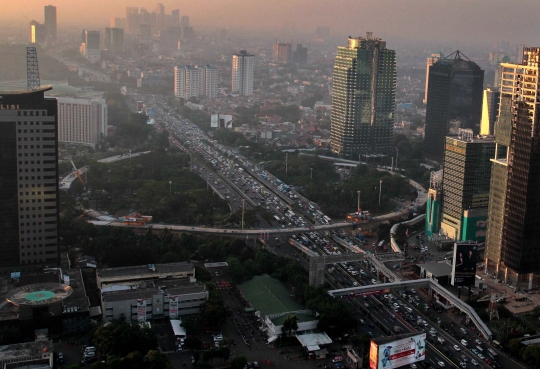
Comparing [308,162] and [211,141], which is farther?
[211,141]

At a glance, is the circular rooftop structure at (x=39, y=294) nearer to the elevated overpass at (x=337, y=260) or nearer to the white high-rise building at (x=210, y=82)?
the elevated overpass at (x=337, y=260)

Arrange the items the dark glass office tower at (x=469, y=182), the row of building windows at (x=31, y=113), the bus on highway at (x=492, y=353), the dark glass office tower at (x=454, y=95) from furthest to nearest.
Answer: the dark glass office tower at (x=454, y=95), the dark glass office tower at (x=469, y=182), the row of building windows at (x=31, y=113), the bus on highway at (x=492, y=353)

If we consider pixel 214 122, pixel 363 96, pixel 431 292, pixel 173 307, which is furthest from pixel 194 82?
pixel 173 307

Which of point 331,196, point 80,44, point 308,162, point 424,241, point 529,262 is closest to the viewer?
point 529,262

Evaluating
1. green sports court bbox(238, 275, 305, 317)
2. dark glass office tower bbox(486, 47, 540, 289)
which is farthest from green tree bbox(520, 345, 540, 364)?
green sports court bbox(238, 275, 305, 317)

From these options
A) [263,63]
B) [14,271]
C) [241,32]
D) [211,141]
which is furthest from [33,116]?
[241,32]

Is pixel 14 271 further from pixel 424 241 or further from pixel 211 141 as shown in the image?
pixel 211 141

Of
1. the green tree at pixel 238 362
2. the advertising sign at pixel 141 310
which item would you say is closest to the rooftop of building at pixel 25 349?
the advertising sign at pixel 141 310
